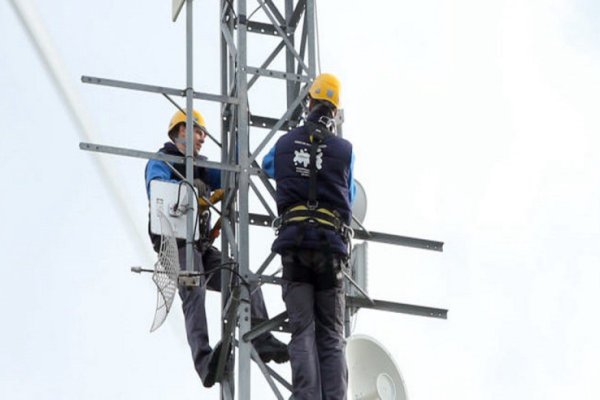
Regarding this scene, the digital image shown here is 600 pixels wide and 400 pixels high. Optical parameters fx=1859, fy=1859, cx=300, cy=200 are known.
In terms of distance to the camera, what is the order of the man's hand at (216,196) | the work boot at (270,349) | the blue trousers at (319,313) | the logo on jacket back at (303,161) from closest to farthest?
the blue trousers at (319,313) → the logo on jacket back at (303,161) → the work boot at (270,349) → the man's hand at (216,196)

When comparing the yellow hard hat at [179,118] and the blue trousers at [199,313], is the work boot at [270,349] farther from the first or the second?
the yellow hard hat at [179,118]

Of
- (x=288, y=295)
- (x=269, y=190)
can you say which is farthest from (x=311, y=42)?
(x=288, y=295)

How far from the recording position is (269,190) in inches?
633

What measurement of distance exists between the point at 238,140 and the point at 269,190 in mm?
509

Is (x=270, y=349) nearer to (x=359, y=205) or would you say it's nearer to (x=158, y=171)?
(x=359, y=205)

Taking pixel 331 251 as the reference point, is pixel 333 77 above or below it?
above

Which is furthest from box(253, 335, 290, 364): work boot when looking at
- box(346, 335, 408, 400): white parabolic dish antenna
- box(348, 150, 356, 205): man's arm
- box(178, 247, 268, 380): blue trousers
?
box(348, 150, 356, 205): man's arm

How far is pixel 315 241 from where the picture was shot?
15188 millimetres

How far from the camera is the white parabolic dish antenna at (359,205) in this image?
54.7 ft

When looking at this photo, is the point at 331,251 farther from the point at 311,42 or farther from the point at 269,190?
the point at 311,42

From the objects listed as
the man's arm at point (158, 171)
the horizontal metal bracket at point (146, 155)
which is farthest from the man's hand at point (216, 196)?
the horizontal metal bracket at point (146, 155)

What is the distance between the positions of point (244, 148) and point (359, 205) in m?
1.36

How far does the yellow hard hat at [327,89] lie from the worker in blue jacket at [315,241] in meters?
0.34

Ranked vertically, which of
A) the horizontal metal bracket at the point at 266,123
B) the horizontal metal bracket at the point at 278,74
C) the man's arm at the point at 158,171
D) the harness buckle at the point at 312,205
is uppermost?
the horizontal metal bracket at the point at 278,74
